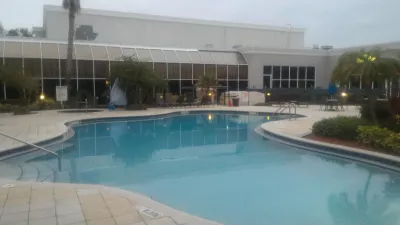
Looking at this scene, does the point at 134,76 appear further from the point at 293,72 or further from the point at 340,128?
the point at 293,72

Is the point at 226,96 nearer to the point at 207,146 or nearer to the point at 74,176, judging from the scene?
the point at 207,146

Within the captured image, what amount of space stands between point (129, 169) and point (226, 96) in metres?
17.5

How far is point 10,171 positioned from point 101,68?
56.0ft

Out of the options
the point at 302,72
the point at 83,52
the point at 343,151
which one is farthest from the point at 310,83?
the point at 343,151

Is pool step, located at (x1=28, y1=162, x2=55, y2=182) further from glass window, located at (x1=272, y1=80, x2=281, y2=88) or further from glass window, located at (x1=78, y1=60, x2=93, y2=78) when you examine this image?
glass window, located at (x1=272, y1=80, x2=281, y2=88)

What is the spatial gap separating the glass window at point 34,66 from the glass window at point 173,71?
8.75m

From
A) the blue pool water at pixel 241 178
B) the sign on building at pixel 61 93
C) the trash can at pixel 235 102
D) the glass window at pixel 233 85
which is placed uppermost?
the glass window at pixel 233 85

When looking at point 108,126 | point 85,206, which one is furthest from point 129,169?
point 108,126

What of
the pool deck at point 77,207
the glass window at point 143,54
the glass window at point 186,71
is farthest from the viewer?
the glass window at point 186,71

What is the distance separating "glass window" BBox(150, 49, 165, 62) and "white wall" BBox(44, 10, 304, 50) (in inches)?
187

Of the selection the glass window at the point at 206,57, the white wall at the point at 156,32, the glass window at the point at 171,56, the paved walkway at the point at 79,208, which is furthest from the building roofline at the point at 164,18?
the paved walkway at the point at 79,208

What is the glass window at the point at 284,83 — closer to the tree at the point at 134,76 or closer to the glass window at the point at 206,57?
the glass window at the point at 206,57

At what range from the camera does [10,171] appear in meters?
7.38

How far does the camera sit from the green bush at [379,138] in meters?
8.47
